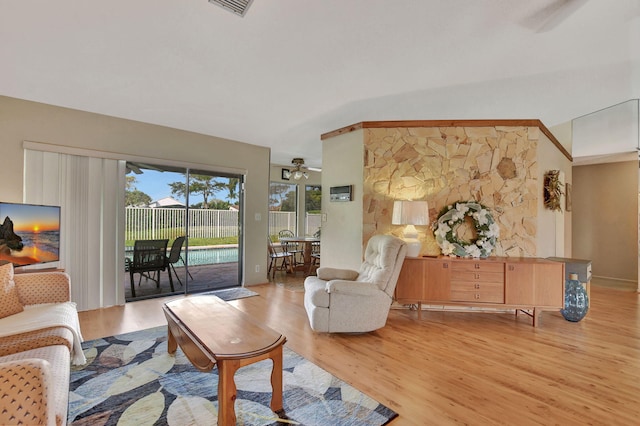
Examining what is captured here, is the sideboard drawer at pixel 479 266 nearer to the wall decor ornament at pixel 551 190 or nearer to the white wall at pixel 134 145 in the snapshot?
the wall decor ornament at pixel 551 190

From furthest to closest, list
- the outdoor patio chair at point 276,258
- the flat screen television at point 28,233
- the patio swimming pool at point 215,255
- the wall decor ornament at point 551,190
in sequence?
the outdoor patio chair at point 276,258 < the patio swimming pool at point 215,255 < the wall decor ornament at point 551,190 < the flat screen television at point 28,233

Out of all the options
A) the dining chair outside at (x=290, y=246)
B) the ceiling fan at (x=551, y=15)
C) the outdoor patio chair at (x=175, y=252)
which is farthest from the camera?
the dining chair outside at (x=290, y=246)

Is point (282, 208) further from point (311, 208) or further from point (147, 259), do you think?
point (147, 259)

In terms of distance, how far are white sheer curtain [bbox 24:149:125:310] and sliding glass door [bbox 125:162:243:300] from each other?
0.75 ft

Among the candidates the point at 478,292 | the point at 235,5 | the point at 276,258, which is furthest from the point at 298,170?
the point at 235,5

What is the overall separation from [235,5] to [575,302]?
4.65 metres

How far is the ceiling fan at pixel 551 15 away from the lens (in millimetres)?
1878

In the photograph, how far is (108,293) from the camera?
3855 mm

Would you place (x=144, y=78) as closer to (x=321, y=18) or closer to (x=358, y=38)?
(x=321, y=18)

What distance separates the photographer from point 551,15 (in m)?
1.99

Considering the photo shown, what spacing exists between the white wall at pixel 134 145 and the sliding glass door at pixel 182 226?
21 cm

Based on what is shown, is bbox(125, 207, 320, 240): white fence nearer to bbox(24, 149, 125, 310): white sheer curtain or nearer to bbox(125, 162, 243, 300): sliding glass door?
bbox(125, 162, 243, 300): sliding glass door

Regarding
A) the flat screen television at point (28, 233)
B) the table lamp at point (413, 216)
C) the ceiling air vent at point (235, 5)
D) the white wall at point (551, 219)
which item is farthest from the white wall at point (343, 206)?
the flat screen television at point (28, 233)

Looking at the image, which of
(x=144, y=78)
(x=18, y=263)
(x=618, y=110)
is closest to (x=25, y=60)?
(x=144, y=78)
